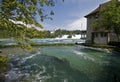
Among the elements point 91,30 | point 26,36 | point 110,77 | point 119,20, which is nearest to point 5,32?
point 26,36

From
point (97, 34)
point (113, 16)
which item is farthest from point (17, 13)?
point (97, 34)

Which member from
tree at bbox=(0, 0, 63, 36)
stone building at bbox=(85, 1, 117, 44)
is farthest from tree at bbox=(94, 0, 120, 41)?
tree at bbox=(0, 0, 63, 36)

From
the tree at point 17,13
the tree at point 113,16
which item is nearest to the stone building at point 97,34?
the tree at point 113,16

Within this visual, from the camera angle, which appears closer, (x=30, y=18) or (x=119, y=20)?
(x=30, y=18)

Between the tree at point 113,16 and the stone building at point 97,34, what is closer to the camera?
the tree at point 113,16

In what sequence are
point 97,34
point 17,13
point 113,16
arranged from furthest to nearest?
point 97,34, point 113,16, point 17,13

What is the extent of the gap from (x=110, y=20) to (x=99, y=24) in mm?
5011

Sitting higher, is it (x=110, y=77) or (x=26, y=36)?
(x=26, y=36)

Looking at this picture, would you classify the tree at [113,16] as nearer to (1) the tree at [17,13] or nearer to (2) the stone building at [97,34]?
(2) the stone building at [97,34]

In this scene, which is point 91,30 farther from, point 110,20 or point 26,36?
point 26,36

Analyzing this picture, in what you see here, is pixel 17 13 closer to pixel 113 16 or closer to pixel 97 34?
pixel 113 16

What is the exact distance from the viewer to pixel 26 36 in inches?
290

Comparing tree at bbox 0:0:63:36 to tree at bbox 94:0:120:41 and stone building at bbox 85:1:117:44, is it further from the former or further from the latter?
stone building at bbox 85:1:117:44

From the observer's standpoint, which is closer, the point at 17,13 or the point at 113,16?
the point at 17,13
